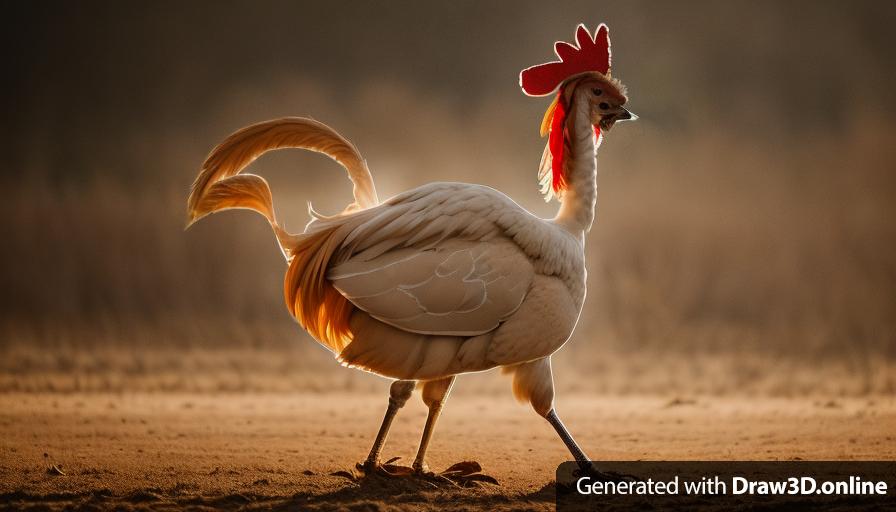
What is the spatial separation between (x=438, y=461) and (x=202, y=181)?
308 centimetres

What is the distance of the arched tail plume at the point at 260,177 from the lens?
21.1ft

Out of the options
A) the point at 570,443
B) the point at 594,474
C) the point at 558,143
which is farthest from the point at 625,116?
the point at 594,474

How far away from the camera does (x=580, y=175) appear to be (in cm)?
688

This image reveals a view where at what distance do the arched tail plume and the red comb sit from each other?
151 cm

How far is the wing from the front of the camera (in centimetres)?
593

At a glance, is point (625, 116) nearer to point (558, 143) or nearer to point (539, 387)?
point (558, 143)

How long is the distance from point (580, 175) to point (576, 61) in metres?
0.91

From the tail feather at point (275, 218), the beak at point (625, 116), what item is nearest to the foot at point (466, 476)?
the tail feather at point (275, 218)

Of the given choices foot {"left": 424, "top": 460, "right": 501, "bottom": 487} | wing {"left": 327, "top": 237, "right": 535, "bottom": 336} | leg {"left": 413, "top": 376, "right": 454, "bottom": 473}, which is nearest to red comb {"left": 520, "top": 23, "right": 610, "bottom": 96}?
wing {"left": 327, "top": 237, "right": 535, "bottom": 336}

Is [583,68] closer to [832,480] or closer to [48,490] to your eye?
[832,480]

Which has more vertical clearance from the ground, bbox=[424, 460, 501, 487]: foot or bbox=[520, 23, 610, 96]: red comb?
bbox=[520, 23, 610, 96]: red comb

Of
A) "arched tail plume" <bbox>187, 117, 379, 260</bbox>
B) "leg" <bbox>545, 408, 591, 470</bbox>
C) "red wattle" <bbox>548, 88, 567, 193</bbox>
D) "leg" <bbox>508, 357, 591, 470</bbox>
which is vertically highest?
"red wattle" <bbox>548, 88, 567, 193</bbox>

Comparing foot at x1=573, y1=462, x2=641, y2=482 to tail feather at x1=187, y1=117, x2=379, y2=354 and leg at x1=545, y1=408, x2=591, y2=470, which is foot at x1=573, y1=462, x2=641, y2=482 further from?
tail feather at x1=187, y1=117, x2=379, y2=354

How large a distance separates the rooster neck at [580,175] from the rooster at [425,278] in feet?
0.10
